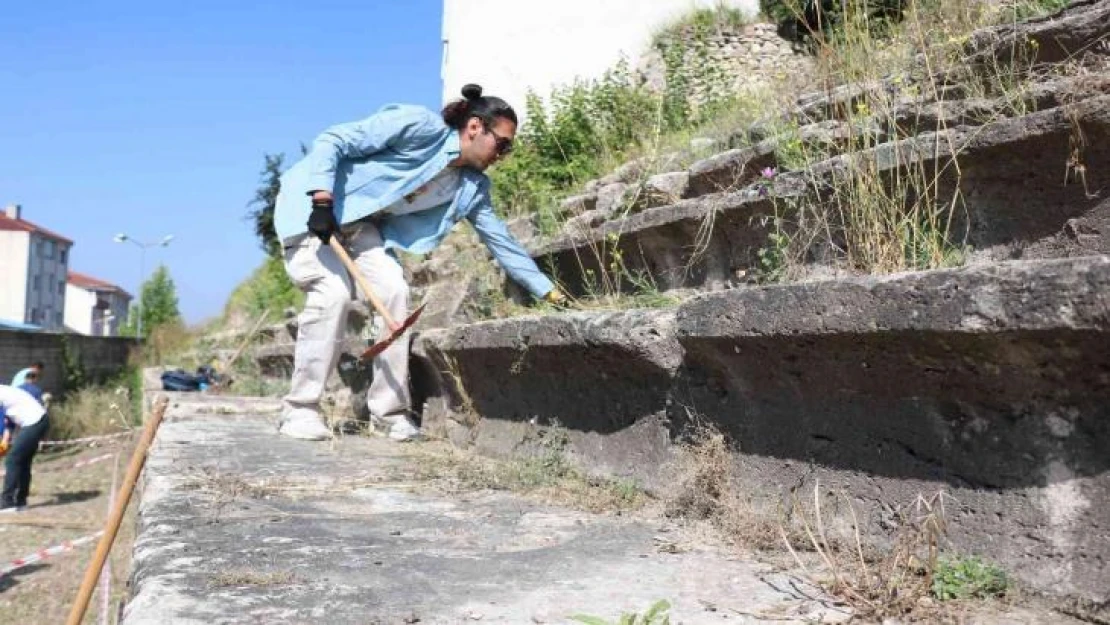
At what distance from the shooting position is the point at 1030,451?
5.72ft

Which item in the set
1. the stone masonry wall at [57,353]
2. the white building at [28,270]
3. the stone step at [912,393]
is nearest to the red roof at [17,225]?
the white building at [28,270]

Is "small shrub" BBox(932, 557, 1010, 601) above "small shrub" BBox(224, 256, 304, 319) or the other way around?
the other way around

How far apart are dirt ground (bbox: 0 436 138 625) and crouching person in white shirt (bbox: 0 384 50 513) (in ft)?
0.73

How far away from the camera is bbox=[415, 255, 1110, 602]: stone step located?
5.37 feet

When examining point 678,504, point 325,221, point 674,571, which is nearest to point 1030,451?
point 674,571

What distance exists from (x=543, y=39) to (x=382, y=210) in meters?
8.99

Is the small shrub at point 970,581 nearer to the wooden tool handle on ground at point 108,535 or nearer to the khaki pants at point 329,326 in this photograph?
the wooden tool handle on ground at point 108,535

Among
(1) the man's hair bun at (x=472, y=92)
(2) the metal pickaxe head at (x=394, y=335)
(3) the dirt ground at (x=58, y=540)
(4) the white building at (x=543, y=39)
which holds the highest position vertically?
(4) the white building at (x=543, y=39)

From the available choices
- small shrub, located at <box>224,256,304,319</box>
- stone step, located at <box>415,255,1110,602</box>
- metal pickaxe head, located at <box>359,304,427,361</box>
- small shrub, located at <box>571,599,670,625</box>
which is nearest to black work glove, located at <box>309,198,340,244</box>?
metal pickaxe head, located at <box>359,304,427,361</box>

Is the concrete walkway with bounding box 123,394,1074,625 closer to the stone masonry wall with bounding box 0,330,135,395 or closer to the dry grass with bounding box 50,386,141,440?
the dry grass with bounding box 50,386,141,440

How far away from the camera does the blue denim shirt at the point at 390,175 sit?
447 centimetres

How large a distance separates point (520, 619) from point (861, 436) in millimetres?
883

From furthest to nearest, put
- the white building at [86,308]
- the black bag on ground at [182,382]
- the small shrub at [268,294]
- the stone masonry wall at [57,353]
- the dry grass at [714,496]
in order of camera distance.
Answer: the white building at [86,308]
the stone masonry wall at [57,353]
the small shrub at [268,294]
the black bag on ground at [182,382]
the dry grass at [714,496]

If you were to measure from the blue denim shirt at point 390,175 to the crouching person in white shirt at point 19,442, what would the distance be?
6385 mm
